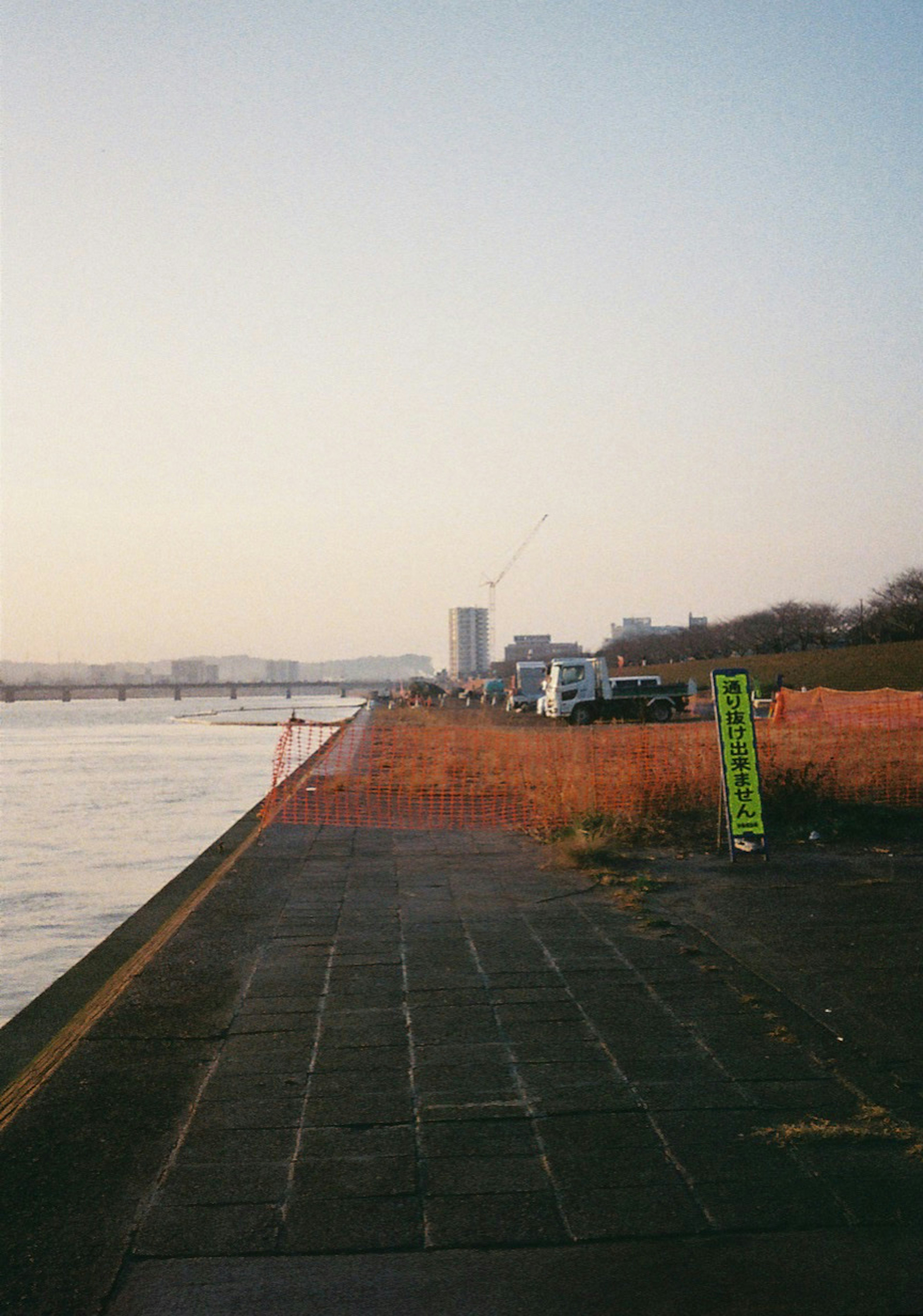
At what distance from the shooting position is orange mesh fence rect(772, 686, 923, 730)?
2291cm

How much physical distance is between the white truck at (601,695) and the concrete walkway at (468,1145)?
35.4 meters

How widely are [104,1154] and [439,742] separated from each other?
23.3 metres

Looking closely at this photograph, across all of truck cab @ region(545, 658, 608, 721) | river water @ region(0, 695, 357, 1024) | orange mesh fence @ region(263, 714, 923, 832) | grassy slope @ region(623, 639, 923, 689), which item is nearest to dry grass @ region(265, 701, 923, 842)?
orange mesh fence @ region(263, 714, 923, 832)

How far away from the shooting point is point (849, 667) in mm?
51156

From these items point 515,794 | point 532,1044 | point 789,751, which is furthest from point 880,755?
point 532,1044

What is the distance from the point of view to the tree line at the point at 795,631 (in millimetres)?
65000

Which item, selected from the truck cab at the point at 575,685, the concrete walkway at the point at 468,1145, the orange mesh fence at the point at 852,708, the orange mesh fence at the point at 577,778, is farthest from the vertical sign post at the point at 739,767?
the truck cab at the point at 575,685

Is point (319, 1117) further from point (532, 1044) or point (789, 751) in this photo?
point (789, 751)

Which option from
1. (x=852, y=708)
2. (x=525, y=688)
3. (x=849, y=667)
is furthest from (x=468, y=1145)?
(x=525, y=688)

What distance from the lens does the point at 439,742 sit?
27.5 meters

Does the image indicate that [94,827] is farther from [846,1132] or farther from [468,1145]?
[846,1132]

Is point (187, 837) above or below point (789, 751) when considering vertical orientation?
below

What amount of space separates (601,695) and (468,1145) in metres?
39.2

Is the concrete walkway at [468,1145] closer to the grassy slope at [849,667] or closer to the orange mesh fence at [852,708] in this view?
the orange mesh fence at [852,708]
